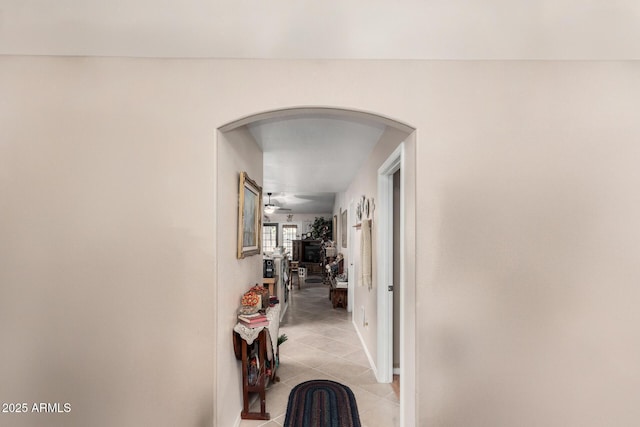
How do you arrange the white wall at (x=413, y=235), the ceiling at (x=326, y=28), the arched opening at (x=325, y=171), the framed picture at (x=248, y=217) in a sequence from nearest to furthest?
the ceiling at (x=326, y=28) → the white wall at (x=413, y=235) → the arched opening at (x=325, y=171) → the framed picture at (x=248, y=217)

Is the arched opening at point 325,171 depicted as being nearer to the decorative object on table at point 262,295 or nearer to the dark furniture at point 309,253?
the decorative object on table at point 262,295

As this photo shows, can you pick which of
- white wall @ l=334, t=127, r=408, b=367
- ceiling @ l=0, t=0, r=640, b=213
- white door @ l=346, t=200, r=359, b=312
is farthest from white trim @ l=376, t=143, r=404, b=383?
white door @ l=346, t=200, r=359, b=312

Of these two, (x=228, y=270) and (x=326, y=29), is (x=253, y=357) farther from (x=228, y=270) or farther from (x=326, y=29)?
(x=326, y=29)

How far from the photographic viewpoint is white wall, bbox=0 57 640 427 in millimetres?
1828

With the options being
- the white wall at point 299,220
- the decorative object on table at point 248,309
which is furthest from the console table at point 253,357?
the white wall at point 299,220

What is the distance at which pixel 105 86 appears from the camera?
189 cm

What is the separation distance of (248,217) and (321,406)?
67.8 inches

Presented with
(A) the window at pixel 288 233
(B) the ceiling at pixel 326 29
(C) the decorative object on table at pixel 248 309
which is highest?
(B) the ceiling at pixel 326 29

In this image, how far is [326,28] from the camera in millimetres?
1739

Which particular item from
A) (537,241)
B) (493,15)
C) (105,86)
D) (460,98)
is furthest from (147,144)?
(537,241)

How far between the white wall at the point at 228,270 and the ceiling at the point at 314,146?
15.6 inches

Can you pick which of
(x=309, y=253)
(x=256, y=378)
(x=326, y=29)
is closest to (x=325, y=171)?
(x=256, y=378)

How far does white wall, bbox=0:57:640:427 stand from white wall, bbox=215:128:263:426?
0.36ft

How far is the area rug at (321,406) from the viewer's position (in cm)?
254
